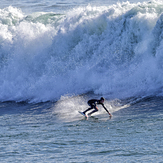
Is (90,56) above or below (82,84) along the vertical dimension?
above

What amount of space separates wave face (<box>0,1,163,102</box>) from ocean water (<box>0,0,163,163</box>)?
0.21 feet

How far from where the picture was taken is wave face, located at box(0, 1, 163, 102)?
20672mm

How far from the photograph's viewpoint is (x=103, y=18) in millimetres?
24156

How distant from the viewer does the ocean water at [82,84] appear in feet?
37.1

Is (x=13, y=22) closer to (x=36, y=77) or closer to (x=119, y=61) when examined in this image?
(x=36, y=77)

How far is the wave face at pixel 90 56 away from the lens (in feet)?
67.8

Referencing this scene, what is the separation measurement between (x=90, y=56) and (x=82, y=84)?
2523mm

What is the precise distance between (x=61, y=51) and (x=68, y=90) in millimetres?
4612

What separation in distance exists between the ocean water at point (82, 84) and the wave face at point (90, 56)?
6 cm

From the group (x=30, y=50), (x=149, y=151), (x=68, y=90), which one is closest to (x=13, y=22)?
(x=30, y=50)

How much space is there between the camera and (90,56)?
23.4 metres

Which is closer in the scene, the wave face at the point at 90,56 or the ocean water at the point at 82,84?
the ocean water at the point at 82,84

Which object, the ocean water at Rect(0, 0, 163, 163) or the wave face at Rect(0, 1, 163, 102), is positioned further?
the wave face at Rect(0, 1, 163, 102)

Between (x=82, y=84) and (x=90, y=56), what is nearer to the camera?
(x=82, y=84)
